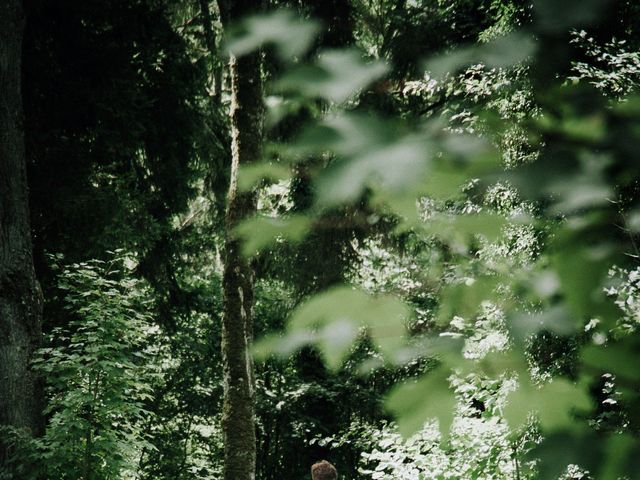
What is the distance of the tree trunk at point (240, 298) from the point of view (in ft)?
17.7

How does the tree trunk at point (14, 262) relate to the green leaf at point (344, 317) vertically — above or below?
above

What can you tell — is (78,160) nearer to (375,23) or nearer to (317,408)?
(375,23)

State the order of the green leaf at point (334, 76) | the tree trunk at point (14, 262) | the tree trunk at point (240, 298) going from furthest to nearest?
the tree trunk at point (14, 262) < the tree trunk at point (240, 298) < the green leaf at point (334, 76)

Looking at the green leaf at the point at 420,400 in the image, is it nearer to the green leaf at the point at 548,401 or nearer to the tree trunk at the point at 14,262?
the green leaf at the point at 548,401

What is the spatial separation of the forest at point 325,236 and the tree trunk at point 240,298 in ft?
0.07

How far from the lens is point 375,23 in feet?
24.8

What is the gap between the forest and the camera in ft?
2.07

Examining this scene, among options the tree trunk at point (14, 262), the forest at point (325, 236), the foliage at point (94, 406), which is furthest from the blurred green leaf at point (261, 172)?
the tree trunk at point (14, 262)

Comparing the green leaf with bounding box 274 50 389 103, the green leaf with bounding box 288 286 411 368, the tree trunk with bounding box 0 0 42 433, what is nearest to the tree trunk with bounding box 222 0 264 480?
the tree trunk with bounding box 0 0 42 433

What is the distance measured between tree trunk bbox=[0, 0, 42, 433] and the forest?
1.1 inches

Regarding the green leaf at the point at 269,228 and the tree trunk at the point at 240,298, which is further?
the tree trunk at the point at 240,298

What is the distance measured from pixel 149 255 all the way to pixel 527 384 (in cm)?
918

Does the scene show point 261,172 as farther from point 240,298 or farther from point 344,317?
point 240,298

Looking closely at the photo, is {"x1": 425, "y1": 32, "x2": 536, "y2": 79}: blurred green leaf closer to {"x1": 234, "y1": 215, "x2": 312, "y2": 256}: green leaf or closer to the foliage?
{"x1": 234, "y1": 215, "x2": 312, "y2": 256}: green leaf
